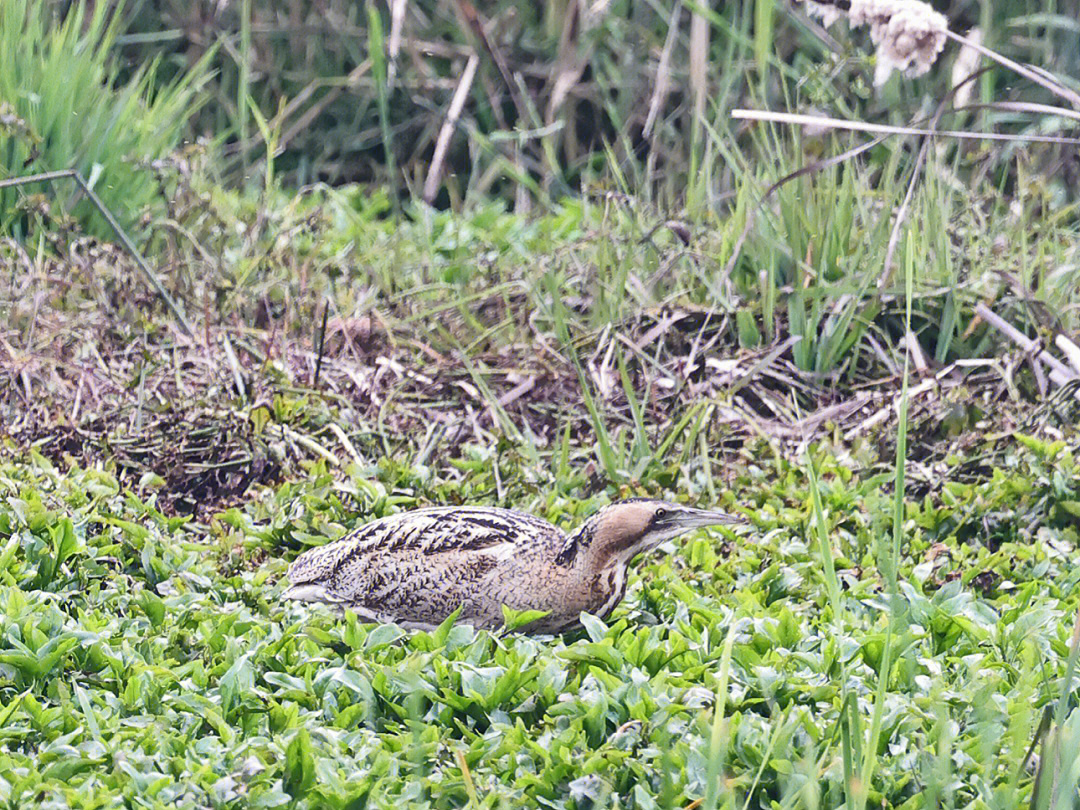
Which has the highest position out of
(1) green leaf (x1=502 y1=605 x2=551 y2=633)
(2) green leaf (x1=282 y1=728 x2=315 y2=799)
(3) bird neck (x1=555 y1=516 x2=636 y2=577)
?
(3) bird neck (x1=555 y1=516 x2=636 y2=577)

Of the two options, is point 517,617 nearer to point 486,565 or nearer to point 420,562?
point 486,565

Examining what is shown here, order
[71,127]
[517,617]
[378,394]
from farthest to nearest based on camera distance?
1. [71,127]
2. [378,394]
3. [517,617]

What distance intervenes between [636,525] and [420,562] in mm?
478

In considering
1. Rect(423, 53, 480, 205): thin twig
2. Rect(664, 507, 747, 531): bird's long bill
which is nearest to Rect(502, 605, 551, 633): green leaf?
Rect(664, 507, 747, 531): bird's long bill

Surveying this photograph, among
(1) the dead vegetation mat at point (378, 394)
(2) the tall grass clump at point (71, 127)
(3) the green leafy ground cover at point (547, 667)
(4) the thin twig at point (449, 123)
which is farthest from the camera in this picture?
(4) the thin twig at point (449, 123)

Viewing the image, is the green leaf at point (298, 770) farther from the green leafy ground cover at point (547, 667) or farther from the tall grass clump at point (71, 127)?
the tall grass clump at point (71, 127)

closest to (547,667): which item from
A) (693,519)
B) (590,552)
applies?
(590,552)

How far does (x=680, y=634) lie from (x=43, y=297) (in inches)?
104

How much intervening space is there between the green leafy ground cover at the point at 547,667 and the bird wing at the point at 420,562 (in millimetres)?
101

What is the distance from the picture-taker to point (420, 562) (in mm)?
3477

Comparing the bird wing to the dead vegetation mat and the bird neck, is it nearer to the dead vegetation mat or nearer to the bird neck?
the bird neck

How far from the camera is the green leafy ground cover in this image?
2668 millimetres

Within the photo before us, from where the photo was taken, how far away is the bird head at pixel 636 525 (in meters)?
3.42

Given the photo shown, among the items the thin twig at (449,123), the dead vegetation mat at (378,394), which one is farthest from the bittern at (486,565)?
the thin twig at (449,123)
